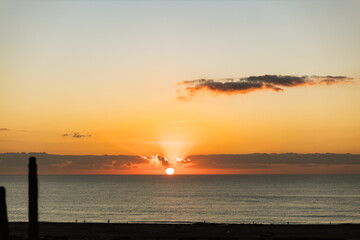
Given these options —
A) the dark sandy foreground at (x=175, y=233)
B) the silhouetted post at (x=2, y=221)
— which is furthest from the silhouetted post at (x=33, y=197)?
the dark sandy foreground at (x=175, y=233)

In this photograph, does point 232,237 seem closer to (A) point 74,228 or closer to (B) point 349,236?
(B) point 349,236

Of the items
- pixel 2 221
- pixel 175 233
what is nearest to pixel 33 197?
pixel 2 221

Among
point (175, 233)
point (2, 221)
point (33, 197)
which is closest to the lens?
point (2, 221)

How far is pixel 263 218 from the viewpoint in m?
105

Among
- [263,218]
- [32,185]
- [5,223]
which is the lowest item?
[5,223]

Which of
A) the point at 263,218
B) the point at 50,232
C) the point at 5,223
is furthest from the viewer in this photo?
the point at 263,218

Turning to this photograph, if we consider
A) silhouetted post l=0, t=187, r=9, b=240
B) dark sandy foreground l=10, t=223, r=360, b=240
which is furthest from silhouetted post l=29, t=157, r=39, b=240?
dark sandy foreground l=10, t=223, r=360, b=240

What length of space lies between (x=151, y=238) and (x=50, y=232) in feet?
40.2

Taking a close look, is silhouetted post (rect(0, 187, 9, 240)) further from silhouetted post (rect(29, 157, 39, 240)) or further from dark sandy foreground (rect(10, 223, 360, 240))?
dark sandy foreground (rect(10, 223, 360, 240))

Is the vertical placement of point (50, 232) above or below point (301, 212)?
below

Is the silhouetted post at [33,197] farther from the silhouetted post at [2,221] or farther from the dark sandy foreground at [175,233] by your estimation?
the dark sandy foreground at [175,233]

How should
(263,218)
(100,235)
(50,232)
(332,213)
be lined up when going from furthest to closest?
1. (332,213)
2. (263,218)
3. (50,232)
4. (100,235)

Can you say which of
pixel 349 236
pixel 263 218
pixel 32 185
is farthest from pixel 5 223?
pixel 263 218

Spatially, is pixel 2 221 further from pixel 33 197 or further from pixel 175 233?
pixel 175 233
